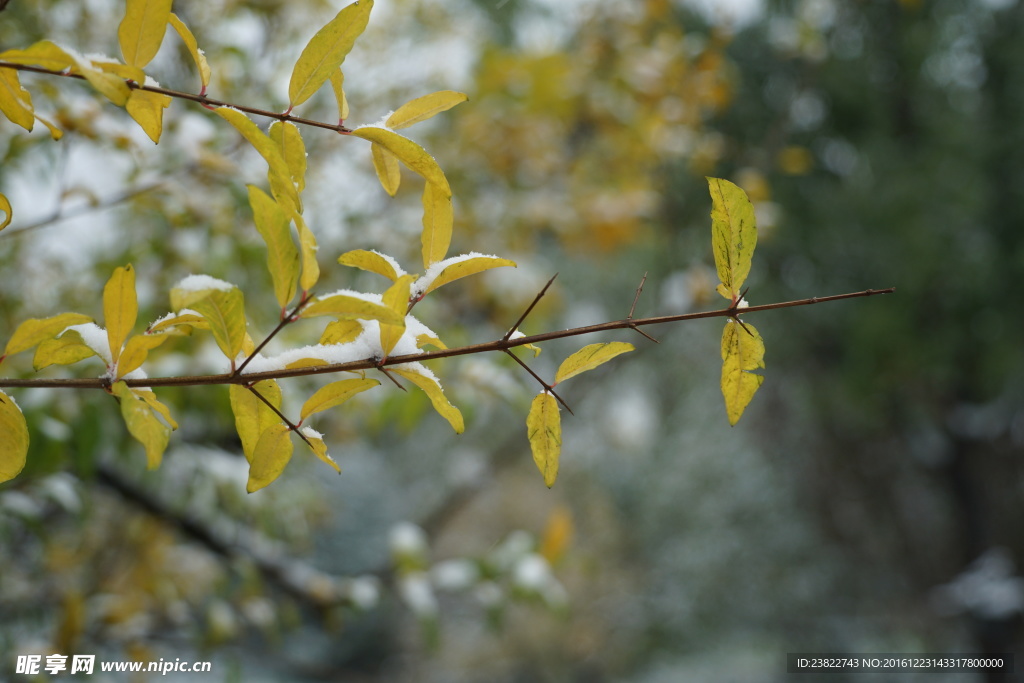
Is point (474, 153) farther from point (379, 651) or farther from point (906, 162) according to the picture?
point (379, 651)

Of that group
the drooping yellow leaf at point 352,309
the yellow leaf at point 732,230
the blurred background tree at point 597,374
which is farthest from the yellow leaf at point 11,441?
the blurred background tree at point 597,374

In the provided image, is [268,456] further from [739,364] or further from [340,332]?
[739,364]

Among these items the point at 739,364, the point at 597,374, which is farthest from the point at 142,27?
the point at 597,374

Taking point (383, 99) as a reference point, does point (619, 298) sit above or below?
above

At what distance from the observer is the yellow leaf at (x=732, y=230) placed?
250mm

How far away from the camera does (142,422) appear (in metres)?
0.25

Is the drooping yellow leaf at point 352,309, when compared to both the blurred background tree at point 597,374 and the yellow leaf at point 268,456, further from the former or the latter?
the blurred background tree at point 597,374

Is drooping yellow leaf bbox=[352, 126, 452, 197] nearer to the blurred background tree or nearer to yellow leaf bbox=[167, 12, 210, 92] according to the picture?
yellow leaf bbox=[167, 12, 210, 92]

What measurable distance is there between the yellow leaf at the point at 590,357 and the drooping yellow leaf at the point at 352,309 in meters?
0.08

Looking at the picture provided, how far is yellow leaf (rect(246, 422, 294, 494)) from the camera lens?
262mm

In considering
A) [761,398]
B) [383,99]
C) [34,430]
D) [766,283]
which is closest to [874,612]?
[761,398]

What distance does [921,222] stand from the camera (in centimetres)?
258

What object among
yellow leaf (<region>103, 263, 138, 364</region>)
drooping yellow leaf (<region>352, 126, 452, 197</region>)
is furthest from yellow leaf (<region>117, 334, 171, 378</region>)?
drooping yellow leaf (<region>352, 126, 452, 197</region>)

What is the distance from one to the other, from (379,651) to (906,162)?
338cm
